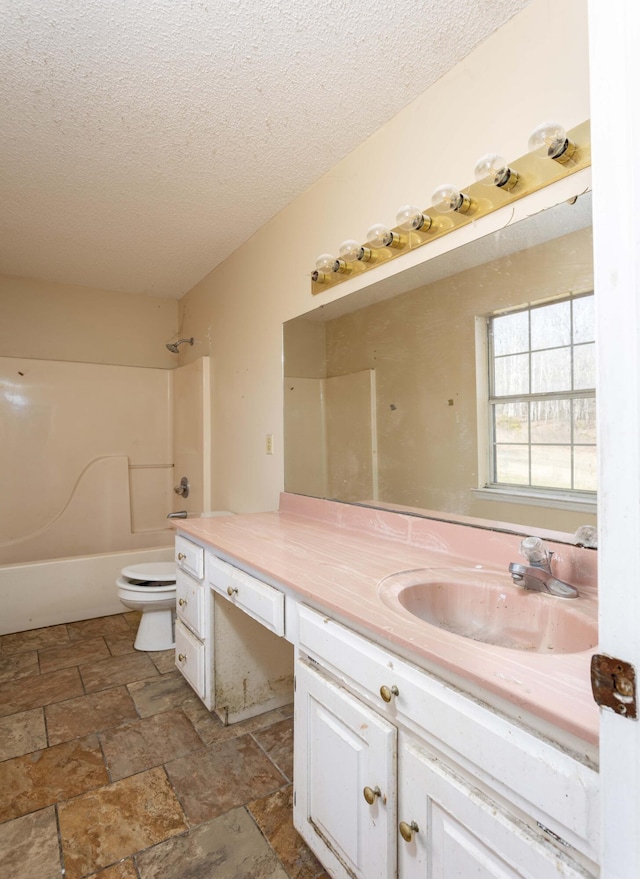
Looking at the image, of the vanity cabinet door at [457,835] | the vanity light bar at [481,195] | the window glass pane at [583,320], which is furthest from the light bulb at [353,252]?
the vanity cabinet door at [457,835]

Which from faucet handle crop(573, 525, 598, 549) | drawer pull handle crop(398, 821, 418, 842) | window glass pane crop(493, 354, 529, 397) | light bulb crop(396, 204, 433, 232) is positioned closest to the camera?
drawer pull handle crop(398, 821, 418, 842)

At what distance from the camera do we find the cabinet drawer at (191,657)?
1937 mm

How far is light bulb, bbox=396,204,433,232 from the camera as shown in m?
1.55

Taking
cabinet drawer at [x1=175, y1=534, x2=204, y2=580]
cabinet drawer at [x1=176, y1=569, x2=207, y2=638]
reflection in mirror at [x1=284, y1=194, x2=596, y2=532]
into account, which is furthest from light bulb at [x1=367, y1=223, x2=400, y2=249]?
cabinet drawer at [x1=176, y1=569, x2=207, y2=638]

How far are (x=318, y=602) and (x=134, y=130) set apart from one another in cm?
178

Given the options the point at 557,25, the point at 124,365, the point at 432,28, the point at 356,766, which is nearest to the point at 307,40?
the point at 432,28

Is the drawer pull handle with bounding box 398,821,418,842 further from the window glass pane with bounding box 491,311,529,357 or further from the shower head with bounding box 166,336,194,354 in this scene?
the shower head with bounding box 166,336,194,354

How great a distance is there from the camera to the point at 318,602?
114 centimetres

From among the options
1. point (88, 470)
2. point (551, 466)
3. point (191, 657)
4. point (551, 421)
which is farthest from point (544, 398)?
point (88, 470)

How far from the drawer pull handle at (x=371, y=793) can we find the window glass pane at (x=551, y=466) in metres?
0.82

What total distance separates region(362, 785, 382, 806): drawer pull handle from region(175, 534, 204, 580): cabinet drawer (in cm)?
110

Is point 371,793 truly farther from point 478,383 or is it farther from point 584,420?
point 478,383

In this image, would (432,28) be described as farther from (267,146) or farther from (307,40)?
(267,146)

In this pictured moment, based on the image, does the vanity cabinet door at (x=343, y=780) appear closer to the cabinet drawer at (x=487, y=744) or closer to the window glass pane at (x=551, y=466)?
the cabinet drawer at (x=487, y=744)
